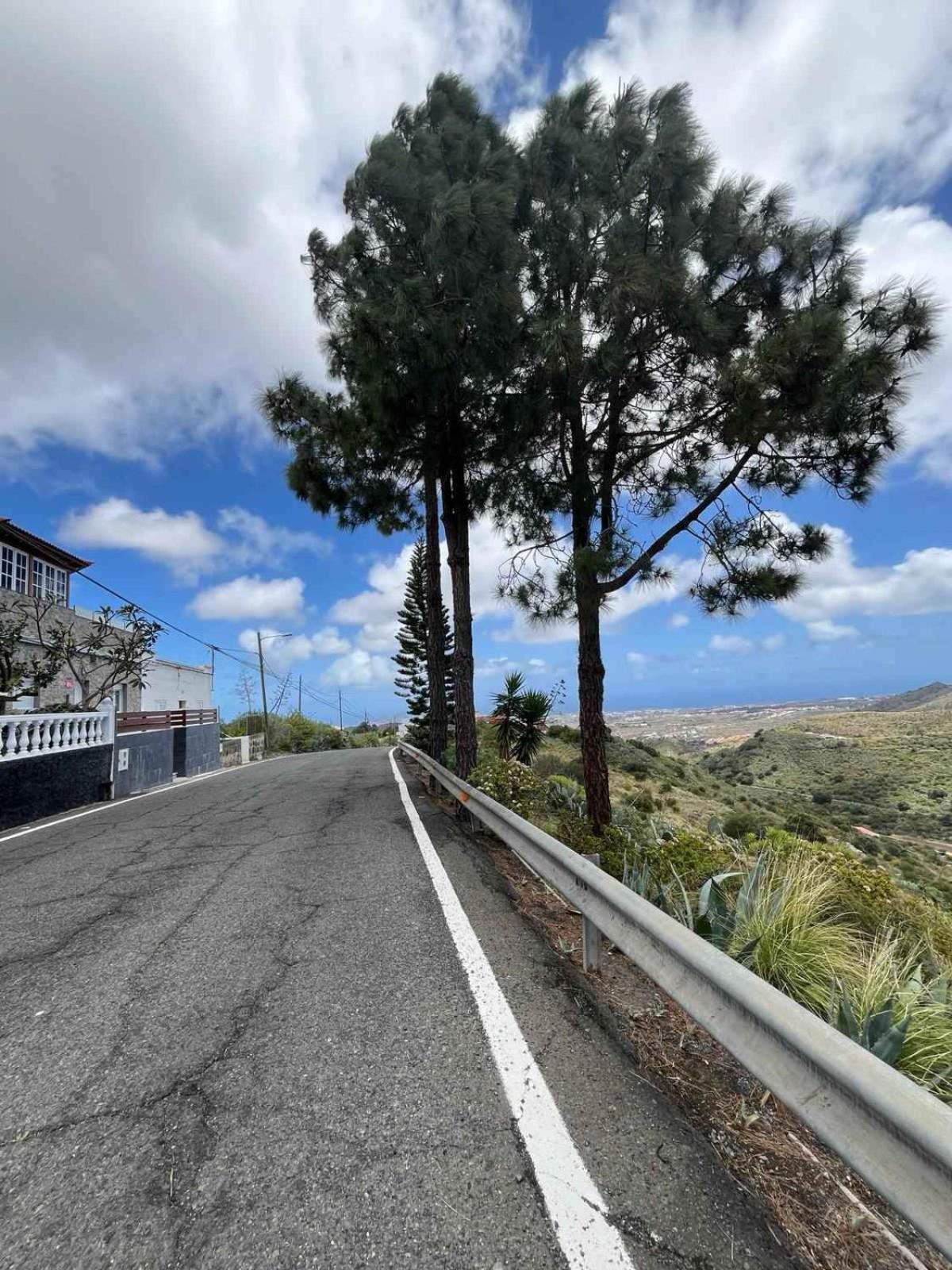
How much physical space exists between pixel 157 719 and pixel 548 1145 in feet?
48.4

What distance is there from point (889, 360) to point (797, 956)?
19.6 ft

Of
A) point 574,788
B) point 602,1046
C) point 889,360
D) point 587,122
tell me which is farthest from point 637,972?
point 587,122

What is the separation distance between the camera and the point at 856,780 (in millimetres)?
32219

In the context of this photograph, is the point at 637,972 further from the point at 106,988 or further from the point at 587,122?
the point at 587,122

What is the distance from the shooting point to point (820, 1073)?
5.35 feet

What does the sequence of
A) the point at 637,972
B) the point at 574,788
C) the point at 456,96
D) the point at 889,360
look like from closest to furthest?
1. the point at 637,972
2. the point at 889,360
3. the point at 456,96
4. the point at 574,788

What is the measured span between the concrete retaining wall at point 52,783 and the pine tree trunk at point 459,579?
621 cm

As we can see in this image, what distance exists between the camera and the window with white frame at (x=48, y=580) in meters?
19.0

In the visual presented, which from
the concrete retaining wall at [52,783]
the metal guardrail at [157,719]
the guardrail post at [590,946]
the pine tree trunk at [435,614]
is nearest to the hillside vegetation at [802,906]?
the guardrail post at [590,946]

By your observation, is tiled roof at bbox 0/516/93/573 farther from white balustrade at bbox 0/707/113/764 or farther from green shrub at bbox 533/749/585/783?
green shrub at bbox 533/749/585/783

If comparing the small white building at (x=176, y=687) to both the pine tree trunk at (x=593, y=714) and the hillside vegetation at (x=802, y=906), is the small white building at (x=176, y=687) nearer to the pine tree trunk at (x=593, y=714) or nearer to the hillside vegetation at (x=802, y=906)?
the hillside vegetation at (x=802, y=906)

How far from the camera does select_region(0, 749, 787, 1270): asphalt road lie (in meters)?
1.68

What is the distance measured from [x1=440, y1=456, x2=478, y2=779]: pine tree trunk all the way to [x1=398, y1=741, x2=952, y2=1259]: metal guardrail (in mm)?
7205

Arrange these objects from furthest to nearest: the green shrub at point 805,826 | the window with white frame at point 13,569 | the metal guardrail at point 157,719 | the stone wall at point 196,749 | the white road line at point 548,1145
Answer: the window with white frame at point 13,569 → the stone wall at point 196,749 → the green shrub at point 805,826 → the metal guardrail at point 157,719 → the white road line at point 548,1145
